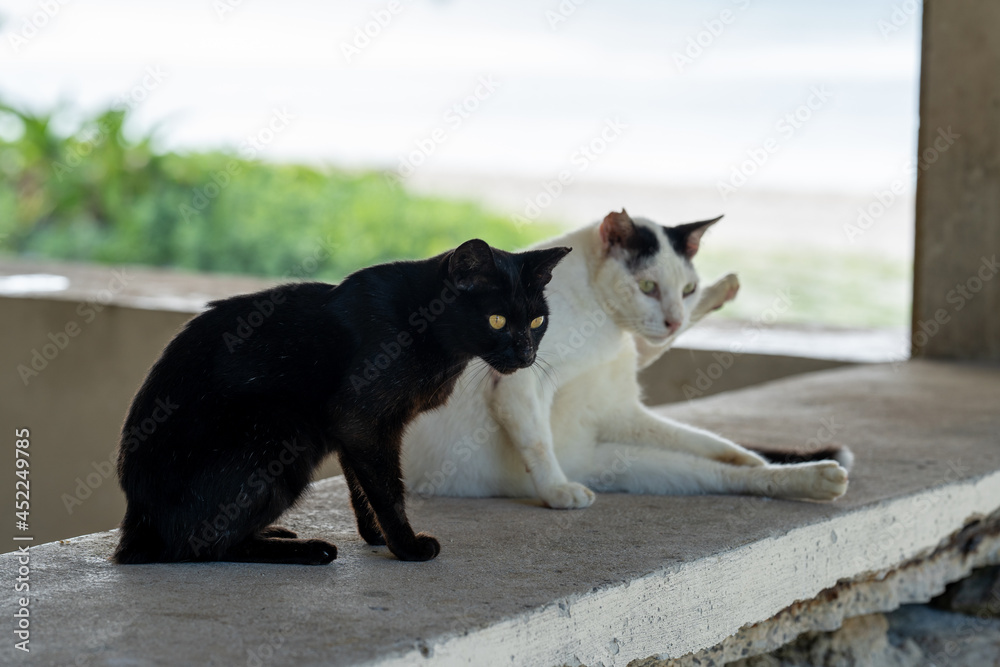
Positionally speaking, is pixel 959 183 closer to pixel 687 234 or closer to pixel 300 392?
pixel 687 234

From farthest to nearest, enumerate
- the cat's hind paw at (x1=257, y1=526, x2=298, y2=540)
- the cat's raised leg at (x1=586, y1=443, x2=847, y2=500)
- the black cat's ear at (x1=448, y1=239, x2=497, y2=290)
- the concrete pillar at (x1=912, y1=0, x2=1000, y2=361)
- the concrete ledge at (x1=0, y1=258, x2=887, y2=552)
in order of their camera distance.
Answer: the concrete ledge at (x1=0, y1=258, x2=887, y2=552), the concrete pillar at (x1=912, y1=0, x2=1000, y2=361), the cat's raised leg at (x1=586, y1=443, x2=847, y2=500), the cat's hind paw at (x1=257, y1=526, x2=298, y2=540), the black cat's ear at (x1=448, y1=239, x2=497, y2=290)

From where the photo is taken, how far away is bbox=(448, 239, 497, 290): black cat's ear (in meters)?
1.74

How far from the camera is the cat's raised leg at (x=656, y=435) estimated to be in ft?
8.34

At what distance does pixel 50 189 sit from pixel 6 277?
515cm

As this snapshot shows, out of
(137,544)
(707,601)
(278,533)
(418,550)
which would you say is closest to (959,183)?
(707,601)

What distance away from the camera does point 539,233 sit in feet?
37.4

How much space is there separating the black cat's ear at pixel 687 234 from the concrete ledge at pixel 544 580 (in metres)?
0.62

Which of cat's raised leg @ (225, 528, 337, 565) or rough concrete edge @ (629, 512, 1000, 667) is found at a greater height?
cat's raised leg @ (225, 528, 337, 565)

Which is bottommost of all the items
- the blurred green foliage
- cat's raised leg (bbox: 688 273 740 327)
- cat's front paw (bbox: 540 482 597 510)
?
cat's front paw (bbox: 540 482 597 510)

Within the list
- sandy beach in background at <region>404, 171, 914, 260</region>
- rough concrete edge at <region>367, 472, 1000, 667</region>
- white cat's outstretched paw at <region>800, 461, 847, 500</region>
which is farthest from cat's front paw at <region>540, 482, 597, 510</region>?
sandy beach in background at <region>404, 171, 914, 260</region>

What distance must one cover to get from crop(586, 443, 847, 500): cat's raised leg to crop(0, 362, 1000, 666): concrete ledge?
0.19ft

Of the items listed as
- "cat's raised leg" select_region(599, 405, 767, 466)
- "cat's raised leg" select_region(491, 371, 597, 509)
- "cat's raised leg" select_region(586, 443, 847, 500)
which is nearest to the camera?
"cat's raised leg" select_region(491, 371, 597, 509)

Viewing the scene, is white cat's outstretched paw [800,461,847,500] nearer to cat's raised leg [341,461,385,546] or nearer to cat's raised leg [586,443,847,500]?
cat's raised leg [586,443,847,500]

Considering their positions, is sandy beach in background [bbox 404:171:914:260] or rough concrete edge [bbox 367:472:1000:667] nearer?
rough concrete edge [bbox 367:472:1000:667]
